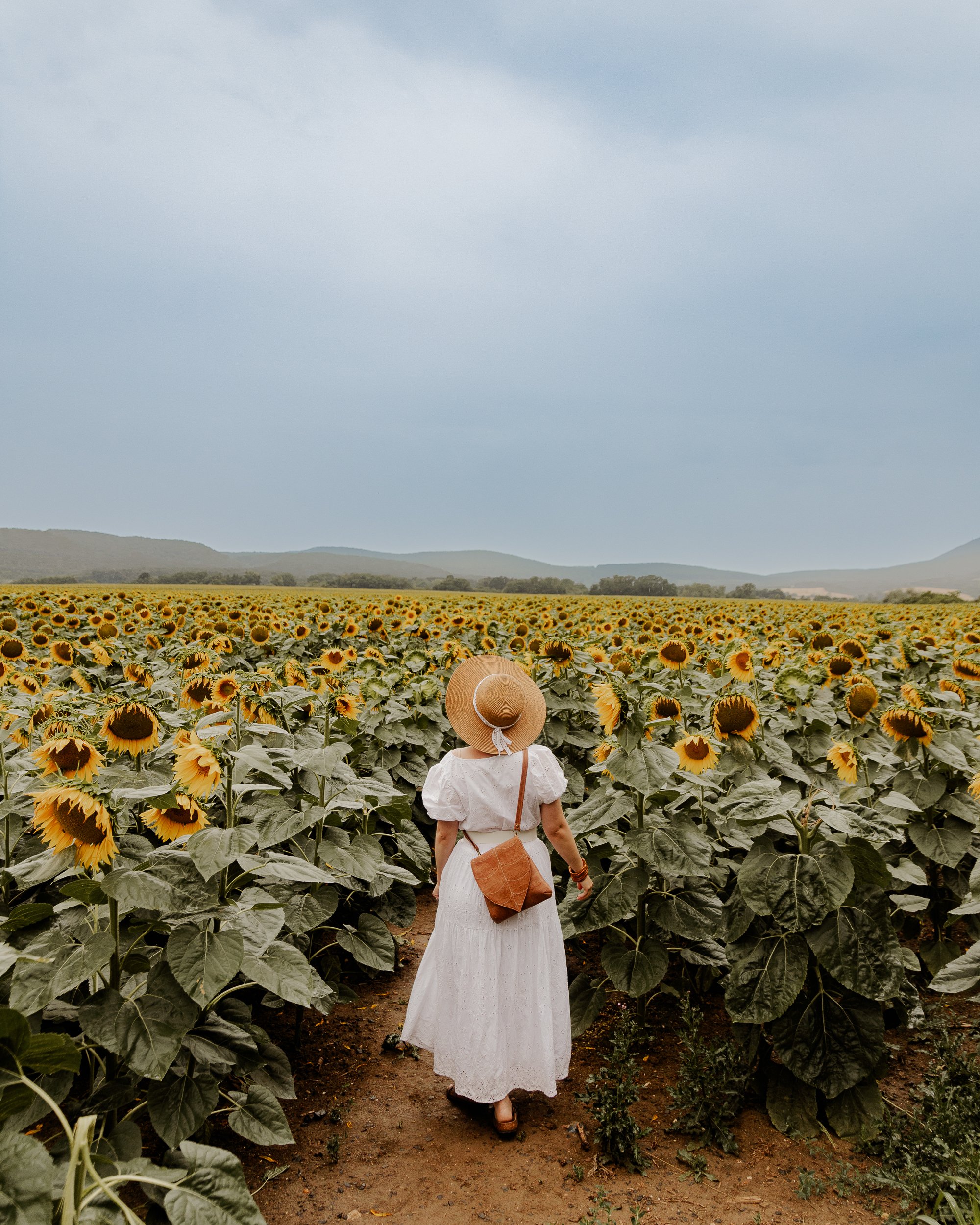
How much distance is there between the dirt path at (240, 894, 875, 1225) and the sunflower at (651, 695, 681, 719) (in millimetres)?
1785

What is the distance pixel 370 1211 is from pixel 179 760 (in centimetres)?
194

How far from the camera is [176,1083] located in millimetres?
2789

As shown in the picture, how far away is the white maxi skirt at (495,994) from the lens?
3467mm

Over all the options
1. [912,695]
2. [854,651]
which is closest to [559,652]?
[912,695]

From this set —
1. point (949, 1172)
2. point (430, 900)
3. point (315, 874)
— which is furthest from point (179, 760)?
point (430, 900)

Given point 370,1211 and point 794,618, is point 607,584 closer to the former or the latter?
point 794,618

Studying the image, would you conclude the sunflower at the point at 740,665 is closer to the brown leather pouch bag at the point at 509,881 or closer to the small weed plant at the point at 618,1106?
the small weed plant at the point at 618,1106

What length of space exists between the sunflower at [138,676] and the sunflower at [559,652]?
9.96 feet

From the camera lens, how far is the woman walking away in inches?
136

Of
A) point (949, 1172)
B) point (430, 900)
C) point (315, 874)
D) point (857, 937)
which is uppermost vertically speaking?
point (315, 874)

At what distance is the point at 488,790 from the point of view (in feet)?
11.5

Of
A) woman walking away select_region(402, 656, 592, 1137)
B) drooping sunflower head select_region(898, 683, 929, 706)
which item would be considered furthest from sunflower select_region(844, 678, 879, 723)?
woman walking away select_region(402, 656, 592, 1137)

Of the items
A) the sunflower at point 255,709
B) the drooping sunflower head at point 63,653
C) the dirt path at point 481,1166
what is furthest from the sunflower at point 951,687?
the drooping sunflower head at point 63,653

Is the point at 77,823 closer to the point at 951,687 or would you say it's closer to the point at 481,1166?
the point at 481,1166
